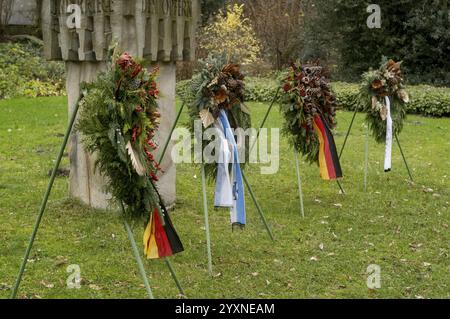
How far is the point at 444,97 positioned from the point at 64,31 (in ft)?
38.8

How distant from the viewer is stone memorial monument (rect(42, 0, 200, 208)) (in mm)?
7727

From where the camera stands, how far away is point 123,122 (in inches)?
198

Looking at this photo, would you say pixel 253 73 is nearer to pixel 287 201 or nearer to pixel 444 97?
pixel 444 97

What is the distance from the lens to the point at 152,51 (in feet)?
26.1

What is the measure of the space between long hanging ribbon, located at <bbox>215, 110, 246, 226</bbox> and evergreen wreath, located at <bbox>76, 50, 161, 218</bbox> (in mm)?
1574

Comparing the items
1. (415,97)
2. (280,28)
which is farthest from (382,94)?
(280,28)

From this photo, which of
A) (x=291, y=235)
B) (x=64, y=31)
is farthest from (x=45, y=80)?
(x=291, y=235)

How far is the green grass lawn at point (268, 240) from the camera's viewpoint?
6.09m

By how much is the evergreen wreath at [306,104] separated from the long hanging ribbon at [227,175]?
1735 millimetres

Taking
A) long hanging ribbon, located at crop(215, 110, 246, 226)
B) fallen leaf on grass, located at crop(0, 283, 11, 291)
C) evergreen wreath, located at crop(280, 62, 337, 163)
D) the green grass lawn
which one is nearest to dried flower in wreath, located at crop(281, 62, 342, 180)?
evergreen wreath, located at crop(280, 62, 337, 163)

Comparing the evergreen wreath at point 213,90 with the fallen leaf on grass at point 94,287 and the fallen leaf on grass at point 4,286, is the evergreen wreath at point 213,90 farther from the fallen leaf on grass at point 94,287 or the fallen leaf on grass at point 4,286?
the fallen leaf on grass at point 4,286

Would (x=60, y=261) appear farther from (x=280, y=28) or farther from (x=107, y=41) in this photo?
(x=280, y=28)

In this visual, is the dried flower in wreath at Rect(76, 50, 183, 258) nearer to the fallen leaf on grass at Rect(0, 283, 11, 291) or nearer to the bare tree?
the fallen leaf on grass at Rect(0, 283, 11, 291)

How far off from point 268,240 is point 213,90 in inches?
72.5
